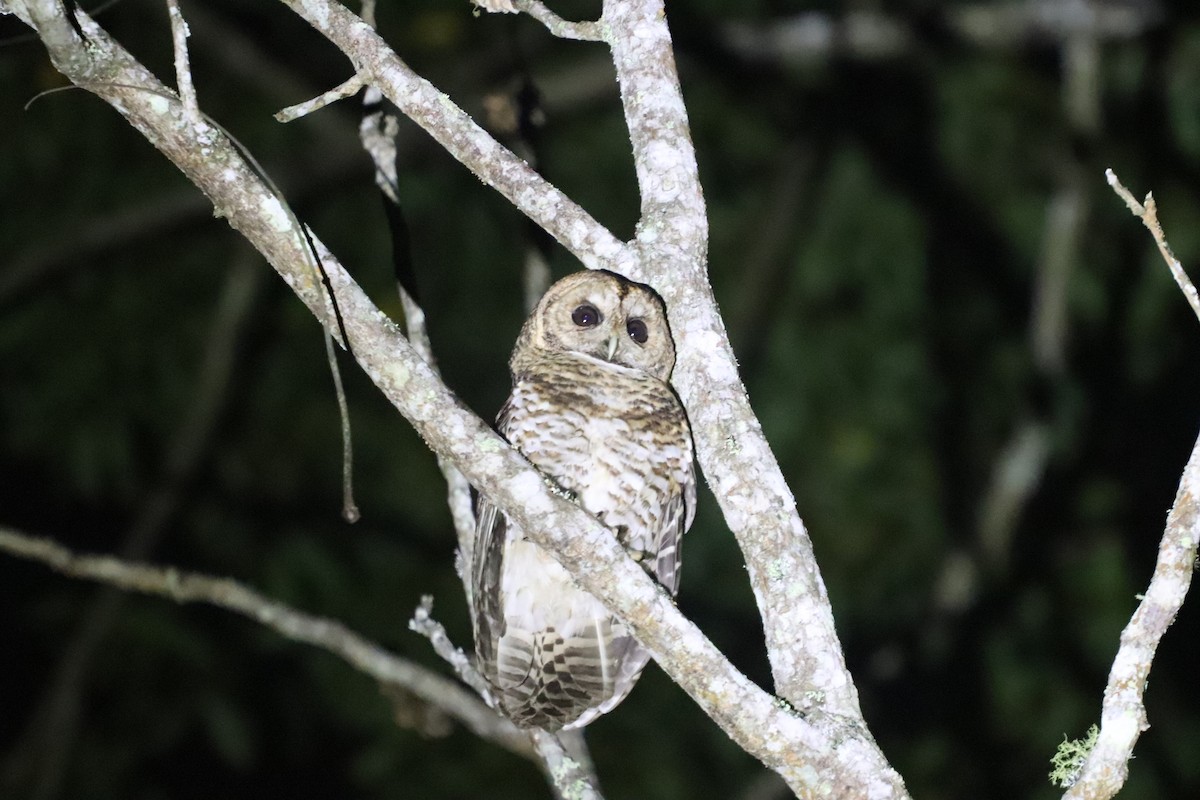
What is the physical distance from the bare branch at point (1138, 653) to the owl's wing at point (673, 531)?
118 cm

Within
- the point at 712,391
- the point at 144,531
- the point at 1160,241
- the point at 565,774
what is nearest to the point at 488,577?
the point at 565,774

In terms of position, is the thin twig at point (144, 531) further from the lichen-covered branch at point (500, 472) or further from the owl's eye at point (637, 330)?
the lichen-covered branch at point (500, 472)

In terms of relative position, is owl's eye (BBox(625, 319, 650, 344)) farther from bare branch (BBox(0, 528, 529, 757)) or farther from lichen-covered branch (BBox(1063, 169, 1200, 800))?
lichen-covered branch (BBox(1063, 169, 1200, 800))

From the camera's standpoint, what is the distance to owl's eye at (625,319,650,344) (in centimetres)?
246

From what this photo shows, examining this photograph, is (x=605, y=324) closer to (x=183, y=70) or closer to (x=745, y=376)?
(x=183, y=70)

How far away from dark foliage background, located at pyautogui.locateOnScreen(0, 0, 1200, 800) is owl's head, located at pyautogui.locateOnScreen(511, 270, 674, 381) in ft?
8.82

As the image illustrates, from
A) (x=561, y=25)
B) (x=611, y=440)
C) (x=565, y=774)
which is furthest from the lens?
(x=611, y=440)

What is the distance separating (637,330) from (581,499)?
0.36 meters

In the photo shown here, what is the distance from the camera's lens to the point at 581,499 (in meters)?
2.58

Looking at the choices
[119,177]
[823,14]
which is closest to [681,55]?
[823,14]

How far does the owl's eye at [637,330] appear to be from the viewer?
2.46 metres

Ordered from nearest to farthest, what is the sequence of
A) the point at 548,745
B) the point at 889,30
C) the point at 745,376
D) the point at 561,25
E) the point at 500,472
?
the point at 500,472
the point at 561,25
the point at 548,745
the point at 889,30
the point at 745,376

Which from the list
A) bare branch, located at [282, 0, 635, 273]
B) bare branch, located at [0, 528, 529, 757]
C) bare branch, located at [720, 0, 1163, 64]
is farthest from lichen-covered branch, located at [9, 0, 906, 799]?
bare branch, located at [720, 0, 1163, 64]

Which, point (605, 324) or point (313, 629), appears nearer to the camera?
point (605, 324)
